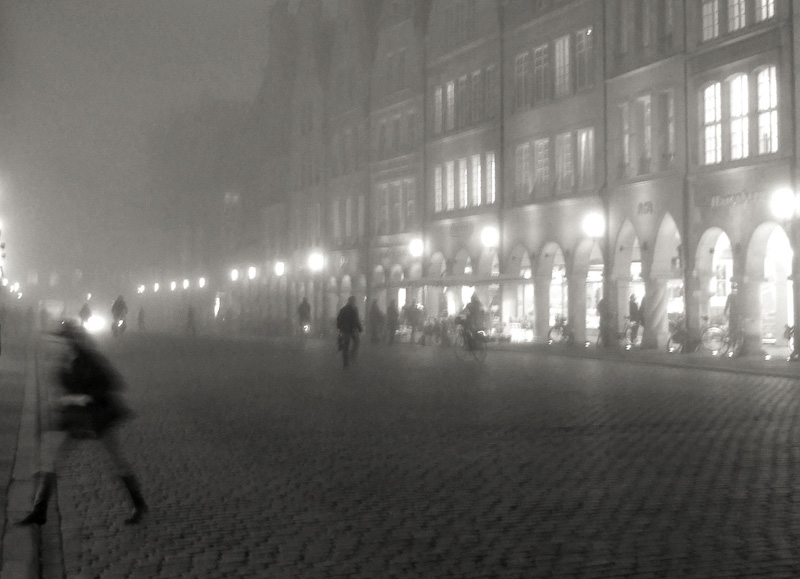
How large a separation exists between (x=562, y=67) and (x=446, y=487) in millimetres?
40663

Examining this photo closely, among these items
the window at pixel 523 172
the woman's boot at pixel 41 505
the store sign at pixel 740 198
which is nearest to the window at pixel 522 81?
the window at pixel 523 172

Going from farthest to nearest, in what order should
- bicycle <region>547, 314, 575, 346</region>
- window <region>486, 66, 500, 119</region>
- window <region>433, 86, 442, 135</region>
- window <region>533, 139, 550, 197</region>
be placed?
1. window <region>433, 86, 442, 135</region>
2. window <region>486, 66, 500, 119</region>
3. window <region>533, 139, 550, 197</region>
4. bicycle <region>547, 314, 575, 346</region>

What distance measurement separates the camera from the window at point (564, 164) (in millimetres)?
49938

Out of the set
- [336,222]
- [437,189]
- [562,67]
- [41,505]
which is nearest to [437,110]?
[437,189]

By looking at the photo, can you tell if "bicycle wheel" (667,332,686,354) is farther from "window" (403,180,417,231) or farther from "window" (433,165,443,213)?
"window" (403,180,417,231)

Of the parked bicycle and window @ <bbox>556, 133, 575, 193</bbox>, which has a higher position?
window @ <bbox>556, 133, 575, 193</bbox>

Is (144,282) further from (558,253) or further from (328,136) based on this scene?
(558,253)

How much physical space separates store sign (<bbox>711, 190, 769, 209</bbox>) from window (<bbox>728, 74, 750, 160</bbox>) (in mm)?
1160

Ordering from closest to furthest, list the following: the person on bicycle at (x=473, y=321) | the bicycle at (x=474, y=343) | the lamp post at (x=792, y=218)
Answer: the lamp post at (x=792, y=218)
the bicycle at (x=474, y=343)
the person on bicycle at (x=473, y=321)

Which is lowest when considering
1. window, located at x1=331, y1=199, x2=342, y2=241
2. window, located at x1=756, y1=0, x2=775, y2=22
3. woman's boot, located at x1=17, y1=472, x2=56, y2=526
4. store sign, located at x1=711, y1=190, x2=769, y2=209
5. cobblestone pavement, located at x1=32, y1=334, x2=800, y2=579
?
cobblestone pavement, located at x1=32, y1=334, x2=800, y2=579

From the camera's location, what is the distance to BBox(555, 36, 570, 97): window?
165ft

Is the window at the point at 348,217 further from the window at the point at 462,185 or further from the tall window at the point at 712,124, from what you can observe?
the tall window at the point at 712,124

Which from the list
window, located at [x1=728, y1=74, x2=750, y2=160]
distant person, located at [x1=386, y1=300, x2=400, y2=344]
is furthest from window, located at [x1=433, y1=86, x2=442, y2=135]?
window, located at [x1=728, y1=74, x2=750, y2=160]

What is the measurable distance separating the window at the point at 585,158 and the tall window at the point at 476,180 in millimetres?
8851
